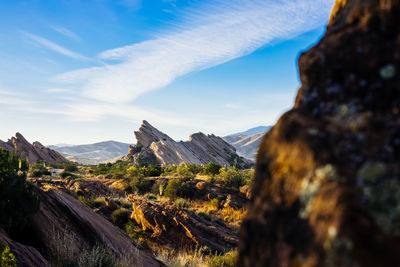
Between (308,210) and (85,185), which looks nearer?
(308,210)

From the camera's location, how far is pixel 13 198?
588 centimetres

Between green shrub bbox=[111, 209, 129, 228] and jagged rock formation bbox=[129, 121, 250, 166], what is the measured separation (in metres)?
43.9

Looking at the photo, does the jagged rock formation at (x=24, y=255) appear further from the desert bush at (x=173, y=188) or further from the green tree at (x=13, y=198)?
the desert bush at (x=173, y=188)

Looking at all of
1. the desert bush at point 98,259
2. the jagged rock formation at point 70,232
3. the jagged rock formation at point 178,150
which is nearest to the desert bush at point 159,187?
the jagged rock formation at point 70,232

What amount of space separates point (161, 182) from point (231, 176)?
19.1ft

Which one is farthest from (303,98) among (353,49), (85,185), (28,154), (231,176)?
(28,154)

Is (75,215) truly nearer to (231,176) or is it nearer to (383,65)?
(383,65)

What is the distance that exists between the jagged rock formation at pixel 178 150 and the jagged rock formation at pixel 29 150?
1883cm

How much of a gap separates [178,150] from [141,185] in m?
39.7

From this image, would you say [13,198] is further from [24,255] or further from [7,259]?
[7,259]

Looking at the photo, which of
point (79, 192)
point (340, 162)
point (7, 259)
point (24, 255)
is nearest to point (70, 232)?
point (24, 255)

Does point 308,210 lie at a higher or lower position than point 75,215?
higher

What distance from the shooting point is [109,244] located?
6.64m

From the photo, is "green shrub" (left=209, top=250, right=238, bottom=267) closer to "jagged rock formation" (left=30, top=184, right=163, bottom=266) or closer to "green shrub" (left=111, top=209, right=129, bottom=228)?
"jagged rock formation" (left=30, top=184, right=163, bottom=266)
